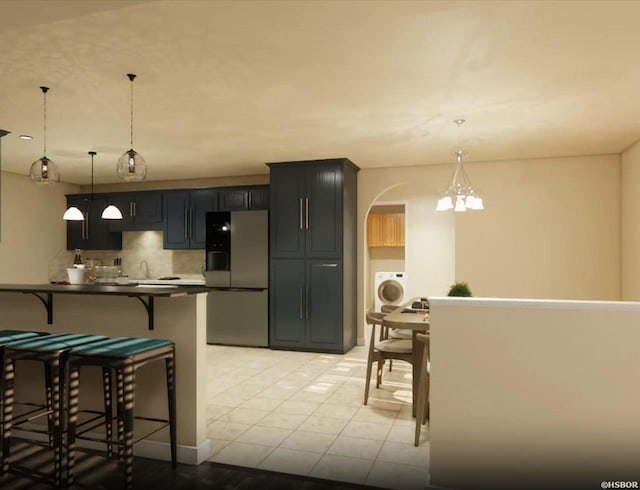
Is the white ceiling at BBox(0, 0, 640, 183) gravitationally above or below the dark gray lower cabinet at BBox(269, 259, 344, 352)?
above

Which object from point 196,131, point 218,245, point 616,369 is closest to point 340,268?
point 218,245

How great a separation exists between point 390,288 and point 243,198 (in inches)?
111

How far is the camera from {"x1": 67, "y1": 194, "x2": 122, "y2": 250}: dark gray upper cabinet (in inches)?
298

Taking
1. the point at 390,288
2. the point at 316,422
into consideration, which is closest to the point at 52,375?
the point at 316,422

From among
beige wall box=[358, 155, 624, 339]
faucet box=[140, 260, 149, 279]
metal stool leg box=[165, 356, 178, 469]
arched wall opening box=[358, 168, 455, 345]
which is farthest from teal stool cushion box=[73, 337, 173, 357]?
arched wall opening box=[358, 168, 455, 345]

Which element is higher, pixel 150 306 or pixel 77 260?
pixel 77 260

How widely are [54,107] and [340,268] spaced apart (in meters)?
3.48

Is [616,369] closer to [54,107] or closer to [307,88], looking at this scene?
[307,88]

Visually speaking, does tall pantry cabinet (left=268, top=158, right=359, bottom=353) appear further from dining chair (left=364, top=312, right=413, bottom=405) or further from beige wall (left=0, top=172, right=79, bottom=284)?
beige wall (left=0, top=172, right=79, bottom=284)

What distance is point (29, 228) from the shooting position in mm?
7152

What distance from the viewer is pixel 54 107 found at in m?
3.85

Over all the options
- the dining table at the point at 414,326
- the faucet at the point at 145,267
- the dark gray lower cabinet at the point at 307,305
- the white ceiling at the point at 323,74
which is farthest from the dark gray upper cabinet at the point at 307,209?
the faucet at the point at 145,267

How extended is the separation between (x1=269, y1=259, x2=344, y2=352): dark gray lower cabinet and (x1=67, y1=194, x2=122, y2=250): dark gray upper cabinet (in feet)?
9.84

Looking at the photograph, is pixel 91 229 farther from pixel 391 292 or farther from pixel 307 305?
pixel 391 292
